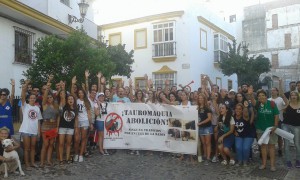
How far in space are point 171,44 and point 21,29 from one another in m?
11.6

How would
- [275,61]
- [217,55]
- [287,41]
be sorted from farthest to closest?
[275,61]
[287,41]
[217,55]

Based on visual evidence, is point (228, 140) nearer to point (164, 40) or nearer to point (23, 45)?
point (23, 45)

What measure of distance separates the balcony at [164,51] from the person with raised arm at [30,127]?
51.0 feet

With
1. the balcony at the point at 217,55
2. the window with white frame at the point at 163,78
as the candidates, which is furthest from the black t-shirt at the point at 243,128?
the balcony at the point at 217,55

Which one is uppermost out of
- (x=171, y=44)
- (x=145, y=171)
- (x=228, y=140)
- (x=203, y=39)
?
(x=203, y=39)

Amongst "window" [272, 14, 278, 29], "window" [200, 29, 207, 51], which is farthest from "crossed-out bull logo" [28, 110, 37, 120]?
"window" [272, 14, 278, 29]

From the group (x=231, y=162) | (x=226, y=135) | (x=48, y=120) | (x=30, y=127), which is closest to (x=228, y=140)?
(x=226, y=135)

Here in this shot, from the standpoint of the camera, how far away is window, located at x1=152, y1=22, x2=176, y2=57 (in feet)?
72.7

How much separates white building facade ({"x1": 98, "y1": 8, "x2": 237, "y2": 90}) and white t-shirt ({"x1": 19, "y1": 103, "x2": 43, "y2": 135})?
51.0 ft

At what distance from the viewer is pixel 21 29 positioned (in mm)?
12859

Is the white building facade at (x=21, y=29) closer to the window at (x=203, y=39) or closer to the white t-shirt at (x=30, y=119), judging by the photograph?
the white t-shirt at (x=30, y=119)

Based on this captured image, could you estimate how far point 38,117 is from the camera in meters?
7.26

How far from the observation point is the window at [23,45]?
41.7 feet

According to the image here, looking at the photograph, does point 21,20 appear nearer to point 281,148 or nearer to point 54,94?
point 54,94
